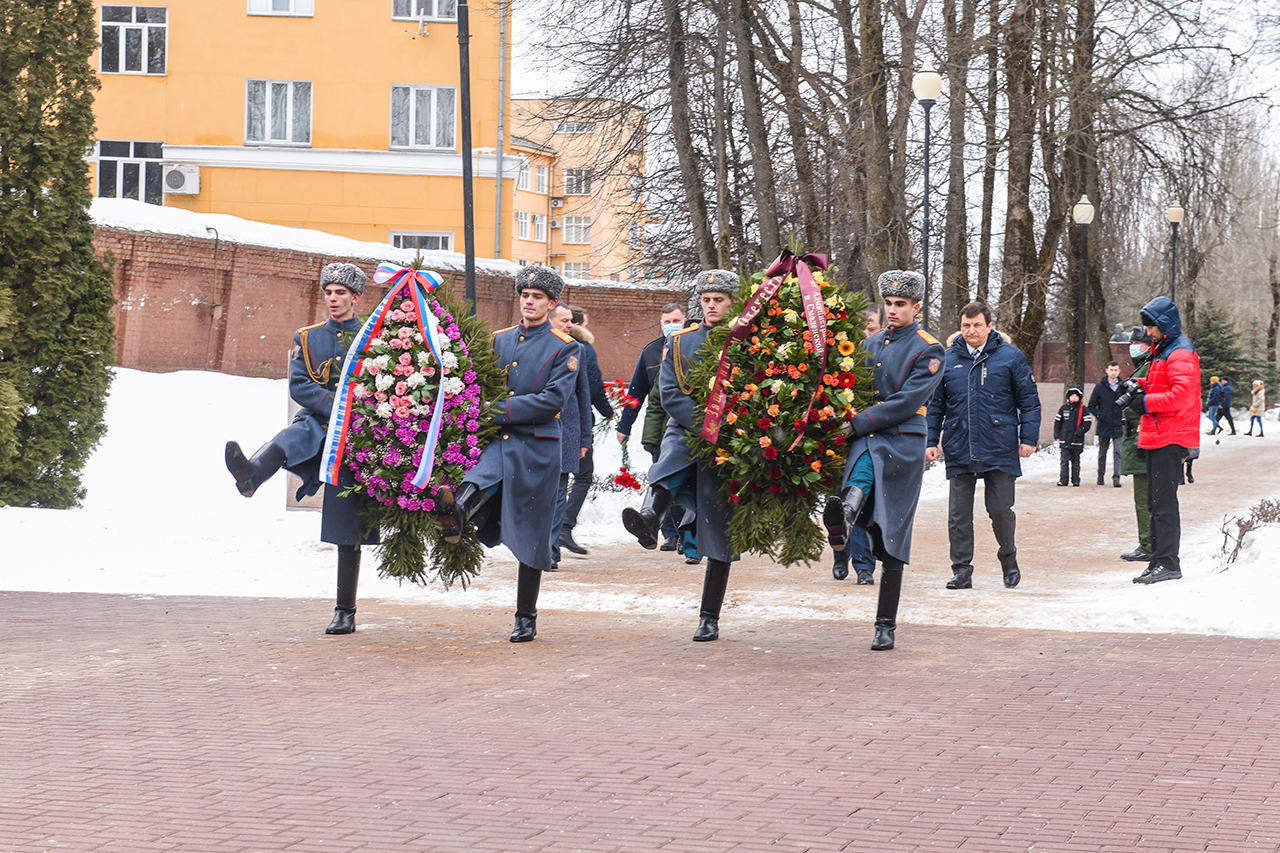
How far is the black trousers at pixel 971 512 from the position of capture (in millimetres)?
10211

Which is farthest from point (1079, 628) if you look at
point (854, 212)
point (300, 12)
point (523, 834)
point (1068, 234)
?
point (300, 12)

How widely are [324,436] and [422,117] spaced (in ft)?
85.0

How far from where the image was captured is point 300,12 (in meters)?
32.2

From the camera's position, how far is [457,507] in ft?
24.3

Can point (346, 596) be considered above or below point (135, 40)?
below

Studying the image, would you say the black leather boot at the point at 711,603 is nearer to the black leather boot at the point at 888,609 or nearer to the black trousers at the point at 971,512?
the black leather boot at the point at 888,609

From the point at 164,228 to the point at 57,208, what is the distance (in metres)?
7.07

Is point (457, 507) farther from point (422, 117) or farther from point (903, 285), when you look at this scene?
point (422, 117)

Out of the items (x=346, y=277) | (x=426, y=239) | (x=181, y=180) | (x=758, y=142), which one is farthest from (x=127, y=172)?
(x=346, y=277)

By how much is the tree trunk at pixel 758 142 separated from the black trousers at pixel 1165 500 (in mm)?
12662

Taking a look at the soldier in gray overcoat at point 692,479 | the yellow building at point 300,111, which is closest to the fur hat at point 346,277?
the soldier in gray overcoat at point 692,479

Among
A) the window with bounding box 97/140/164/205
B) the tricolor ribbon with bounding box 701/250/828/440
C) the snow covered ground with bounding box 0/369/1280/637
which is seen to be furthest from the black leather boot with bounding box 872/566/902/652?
the window with bounding box 97/140/164/205

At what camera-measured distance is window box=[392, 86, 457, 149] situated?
32.5m

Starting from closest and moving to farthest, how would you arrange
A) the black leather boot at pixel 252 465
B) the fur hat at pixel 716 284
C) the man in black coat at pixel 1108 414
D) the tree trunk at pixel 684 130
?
the black leather boot at pixel 252 465, the fur hat at pixel 716 284, the man in black coat at pixel 1108 414, the tree trunk at pixel 684 130
